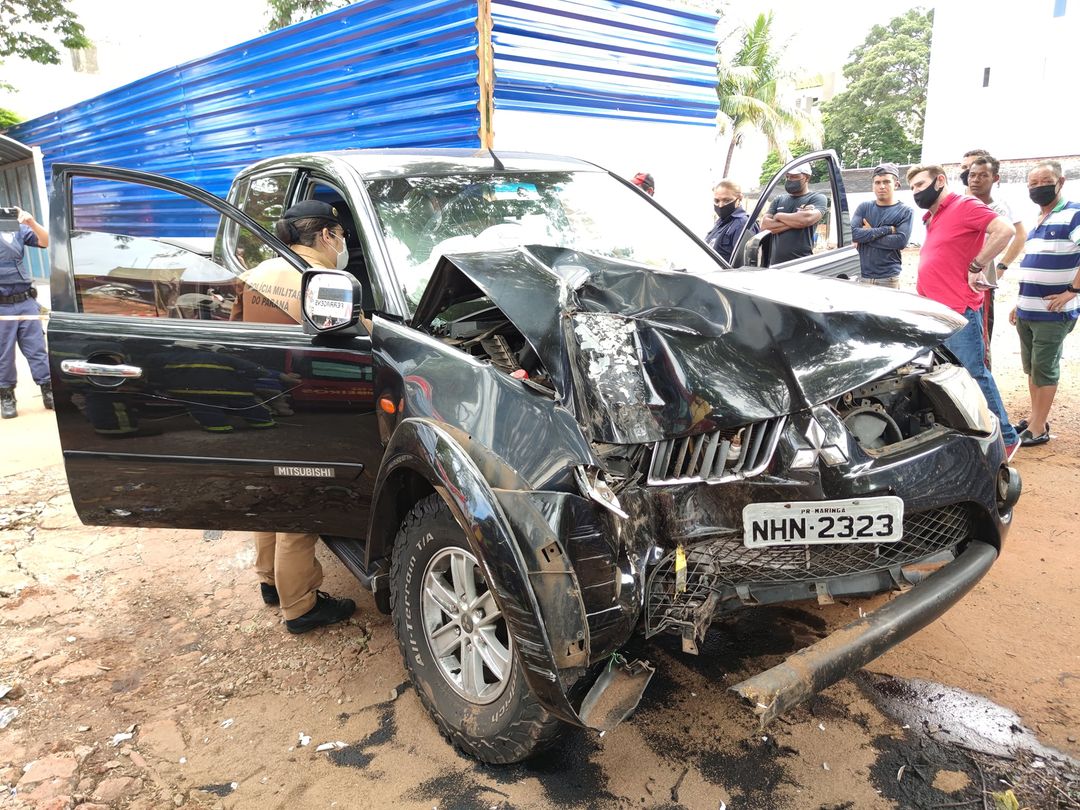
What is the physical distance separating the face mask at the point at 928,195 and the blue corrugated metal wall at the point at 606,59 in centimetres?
316

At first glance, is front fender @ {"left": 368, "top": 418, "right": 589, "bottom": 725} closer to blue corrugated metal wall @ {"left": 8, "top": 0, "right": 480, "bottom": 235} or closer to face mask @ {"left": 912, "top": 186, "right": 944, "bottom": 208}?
blue corrugated metal wall @ {"left": 8, "top": 0, "right": 480, "bottom": 235}

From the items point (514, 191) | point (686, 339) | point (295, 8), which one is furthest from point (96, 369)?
point (295, 8)

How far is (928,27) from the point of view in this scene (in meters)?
42.3

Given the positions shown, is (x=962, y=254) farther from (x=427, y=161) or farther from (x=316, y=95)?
(x=316, y=95)

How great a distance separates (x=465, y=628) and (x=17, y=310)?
6.95m

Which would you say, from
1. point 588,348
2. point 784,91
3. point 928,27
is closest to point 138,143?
point 588,348

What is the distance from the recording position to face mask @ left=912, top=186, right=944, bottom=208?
4.67m

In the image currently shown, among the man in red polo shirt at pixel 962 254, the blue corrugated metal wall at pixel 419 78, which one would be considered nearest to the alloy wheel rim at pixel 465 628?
the blue corrugated metal wall at pixel 419 78

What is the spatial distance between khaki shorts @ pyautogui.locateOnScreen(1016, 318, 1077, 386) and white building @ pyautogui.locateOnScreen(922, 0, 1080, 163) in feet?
80.5

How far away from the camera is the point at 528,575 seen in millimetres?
1830

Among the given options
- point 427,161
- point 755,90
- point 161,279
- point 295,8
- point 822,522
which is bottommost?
point 822,522

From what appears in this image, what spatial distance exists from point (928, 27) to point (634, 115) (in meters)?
45.6

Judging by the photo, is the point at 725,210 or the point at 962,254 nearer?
the point at 962,254

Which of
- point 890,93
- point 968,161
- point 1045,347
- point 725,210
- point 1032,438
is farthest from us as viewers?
point 890,93
